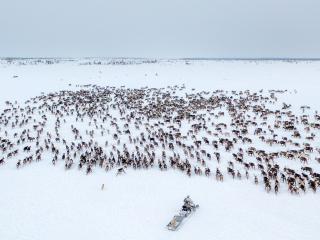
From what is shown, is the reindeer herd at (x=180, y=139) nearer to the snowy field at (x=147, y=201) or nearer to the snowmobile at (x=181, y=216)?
the snowy field at (x=147, y=201)

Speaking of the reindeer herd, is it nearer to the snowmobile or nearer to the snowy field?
the snowy field

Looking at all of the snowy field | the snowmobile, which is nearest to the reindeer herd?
the snowy field

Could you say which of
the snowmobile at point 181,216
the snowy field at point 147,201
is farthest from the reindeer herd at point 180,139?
the snowmobile at point 181,216

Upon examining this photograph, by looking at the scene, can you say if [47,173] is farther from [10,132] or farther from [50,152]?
[10,132]

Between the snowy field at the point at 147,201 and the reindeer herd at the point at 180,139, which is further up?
the reindeer herd at the point at 180,139

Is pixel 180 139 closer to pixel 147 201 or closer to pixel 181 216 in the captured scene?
pixel 147 201

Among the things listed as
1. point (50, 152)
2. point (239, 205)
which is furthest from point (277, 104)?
point (50, 152)
